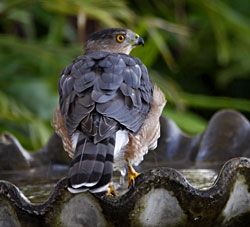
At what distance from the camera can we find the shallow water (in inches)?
148

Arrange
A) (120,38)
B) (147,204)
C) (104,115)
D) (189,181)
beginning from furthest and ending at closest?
(120,38) < (189,181) < (104,115) < (147,204)

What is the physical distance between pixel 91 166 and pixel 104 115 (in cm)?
38

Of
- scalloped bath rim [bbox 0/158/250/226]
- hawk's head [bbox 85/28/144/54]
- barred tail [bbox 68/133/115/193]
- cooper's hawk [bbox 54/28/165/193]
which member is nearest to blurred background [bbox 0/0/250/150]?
hawk's head [bbox 85/28/144/54]

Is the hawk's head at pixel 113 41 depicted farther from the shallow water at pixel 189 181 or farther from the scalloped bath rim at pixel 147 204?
the scalloped bath rim at pixel 147 204

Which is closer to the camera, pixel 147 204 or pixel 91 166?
pixel 147 204

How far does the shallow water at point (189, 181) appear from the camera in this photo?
148 inches

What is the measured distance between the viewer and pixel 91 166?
3.14 metres

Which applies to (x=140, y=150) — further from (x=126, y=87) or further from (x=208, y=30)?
(x=208, y=30)

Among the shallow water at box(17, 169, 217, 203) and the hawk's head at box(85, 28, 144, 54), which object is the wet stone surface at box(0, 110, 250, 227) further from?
the hawk's head at box(85, 28, 144, 54)

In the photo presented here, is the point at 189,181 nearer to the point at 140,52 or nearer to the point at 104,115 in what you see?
the point at 104,115

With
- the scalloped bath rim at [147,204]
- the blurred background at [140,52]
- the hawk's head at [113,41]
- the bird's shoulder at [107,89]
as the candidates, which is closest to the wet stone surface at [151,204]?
the scalloped bath rim at [147,204]

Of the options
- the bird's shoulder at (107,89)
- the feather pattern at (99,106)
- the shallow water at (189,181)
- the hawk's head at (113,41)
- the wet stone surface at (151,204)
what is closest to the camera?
the wet stone surface at (151,204)

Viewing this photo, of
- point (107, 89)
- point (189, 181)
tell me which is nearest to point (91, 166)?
point (107, 89)

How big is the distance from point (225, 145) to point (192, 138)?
0.23m
